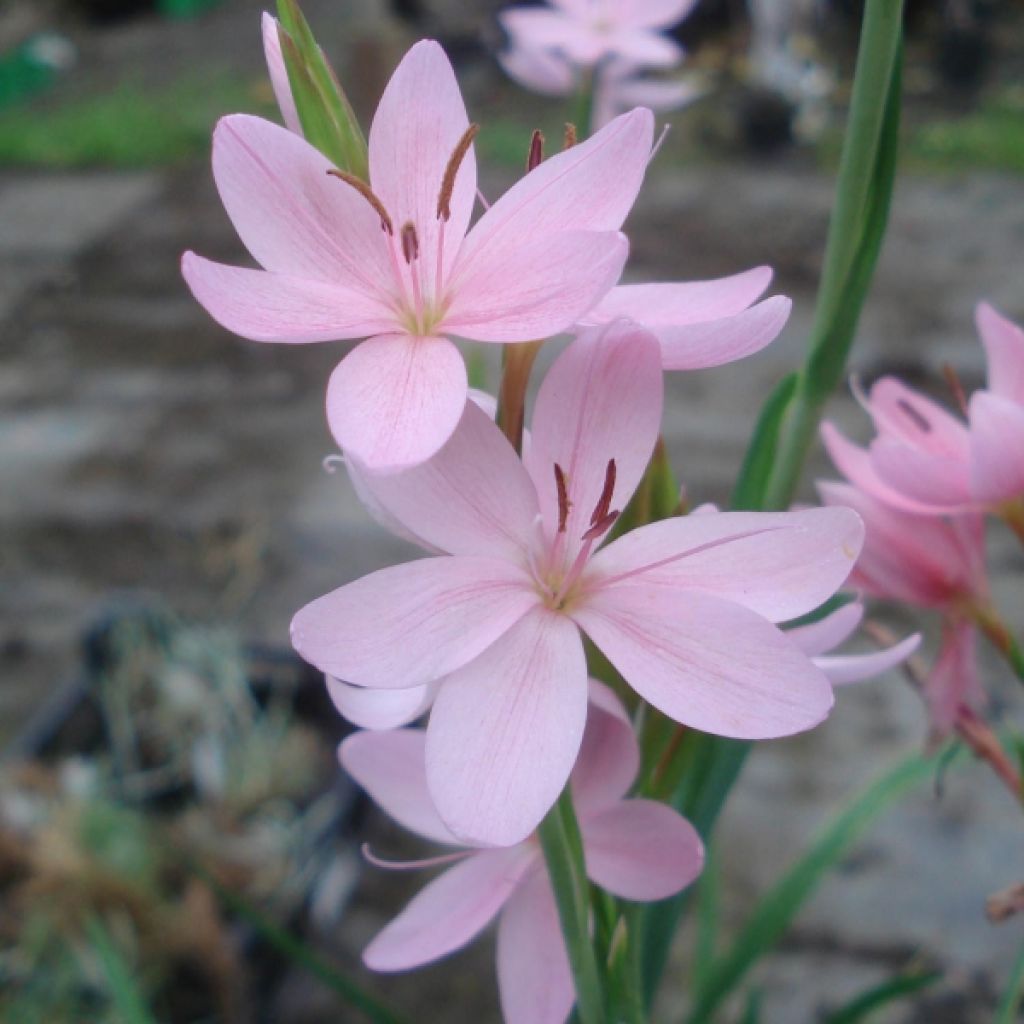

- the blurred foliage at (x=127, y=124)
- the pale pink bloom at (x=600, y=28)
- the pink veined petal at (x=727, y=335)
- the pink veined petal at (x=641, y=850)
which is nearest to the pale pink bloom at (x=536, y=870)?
the pink veined petal at (x=641, y=850)

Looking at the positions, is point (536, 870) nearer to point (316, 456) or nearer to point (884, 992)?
point (884, 992)

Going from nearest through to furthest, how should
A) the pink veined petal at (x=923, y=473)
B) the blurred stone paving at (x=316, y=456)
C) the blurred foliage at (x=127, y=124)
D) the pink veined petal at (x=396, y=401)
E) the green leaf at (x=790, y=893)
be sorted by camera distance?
the pink veined petal at (x=396, y=401)
the pink veined petal at (x=923, y=473)
the green leaf at (x=790, y=893)
the blurred stone paving at (x=316, y=456)
the blurred foliage at (x=127, y=124)

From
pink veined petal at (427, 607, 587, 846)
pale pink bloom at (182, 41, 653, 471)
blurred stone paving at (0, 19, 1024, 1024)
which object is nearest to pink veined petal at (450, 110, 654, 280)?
pale pink bloom at (182, 41, 653, 471)

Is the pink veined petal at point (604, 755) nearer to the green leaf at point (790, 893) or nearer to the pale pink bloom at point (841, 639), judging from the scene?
the pale pink bloom at point (841, 639)

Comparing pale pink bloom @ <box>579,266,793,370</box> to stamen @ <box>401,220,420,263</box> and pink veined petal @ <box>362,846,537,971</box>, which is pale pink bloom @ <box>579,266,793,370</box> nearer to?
stamen @ <box>401,220,420,263</box>

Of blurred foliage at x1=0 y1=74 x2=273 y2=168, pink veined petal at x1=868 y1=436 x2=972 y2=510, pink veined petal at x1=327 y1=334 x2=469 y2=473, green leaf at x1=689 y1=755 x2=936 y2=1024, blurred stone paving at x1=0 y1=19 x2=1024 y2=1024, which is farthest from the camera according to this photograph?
blurred foliage at x1=0 y1=74 x2=273 y2=168

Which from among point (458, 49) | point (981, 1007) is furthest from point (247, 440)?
point (458, 49)

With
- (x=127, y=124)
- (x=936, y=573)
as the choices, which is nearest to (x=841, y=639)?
(x=936, y=573)
